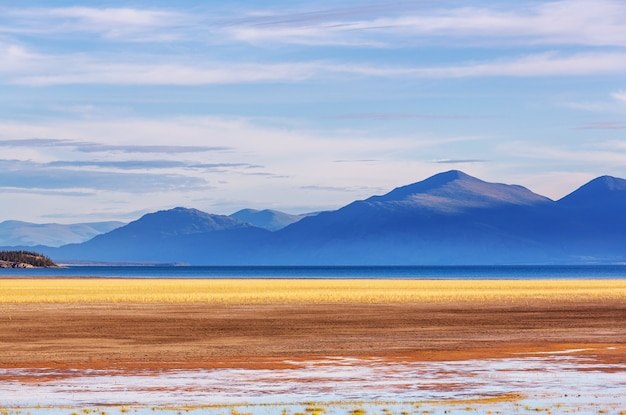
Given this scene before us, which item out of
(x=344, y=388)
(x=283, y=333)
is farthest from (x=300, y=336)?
(x=344, y=388)

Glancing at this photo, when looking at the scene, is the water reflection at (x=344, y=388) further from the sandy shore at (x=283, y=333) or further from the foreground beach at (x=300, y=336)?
the sandy shore at (x=283, y=333)

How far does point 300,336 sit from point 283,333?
5.70 feet

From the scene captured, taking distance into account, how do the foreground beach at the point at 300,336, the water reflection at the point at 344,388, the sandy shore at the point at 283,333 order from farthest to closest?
the sandy shore at the point at 283,333, the foreground beach at the point at 300,336, the water reflection at the point at 344,388

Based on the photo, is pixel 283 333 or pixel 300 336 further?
pixel 283 333

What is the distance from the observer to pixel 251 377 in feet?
89.2

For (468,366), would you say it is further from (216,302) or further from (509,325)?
(216,302)

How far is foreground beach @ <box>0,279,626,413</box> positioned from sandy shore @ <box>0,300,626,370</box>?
5 centimetres

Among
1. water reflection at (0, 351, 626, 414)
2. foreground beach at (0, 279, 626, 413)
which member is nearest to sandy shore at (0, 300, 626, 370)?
foreground beach at (0, 279, 626, 413)

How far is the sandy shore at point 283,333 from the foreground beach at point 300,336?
1.8 inches

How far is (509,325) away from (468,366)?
18.2 meters

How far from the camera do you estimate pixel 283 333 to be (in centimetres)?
4241

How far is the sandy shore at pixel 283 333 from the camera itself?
108 feet

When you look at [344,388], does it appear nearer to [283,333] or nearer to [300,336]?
[300,336]

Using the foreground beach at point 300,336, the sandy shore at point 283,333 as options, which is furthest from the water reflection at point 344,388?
the sandy shore at point 283,333
